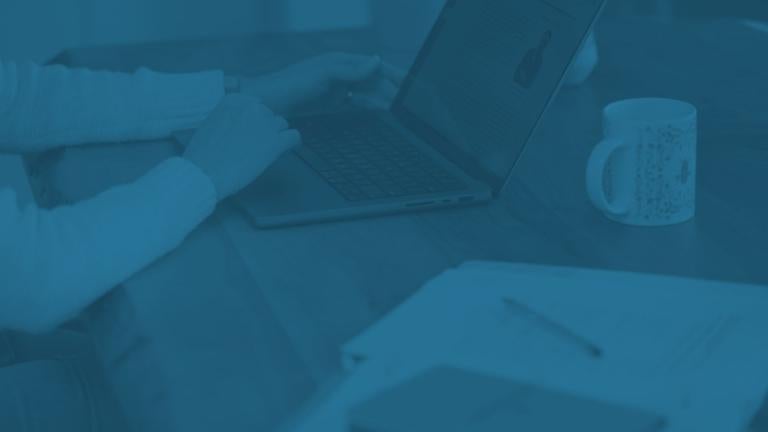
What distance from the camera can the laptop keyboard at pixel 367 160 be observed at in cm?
97

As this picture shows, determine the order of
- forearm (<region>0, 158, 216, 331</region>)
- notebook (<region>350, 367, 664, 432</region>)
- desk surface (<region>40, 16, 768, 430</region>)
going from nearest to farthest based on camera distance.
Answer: notebook (<region>350, 367, 664, 432</region>), desk surface (<region>40, 16, 768, 430</region>), forearm (<region>0, 158, 216, 331</region>)

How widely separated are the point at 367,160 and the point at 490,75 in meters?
0.15

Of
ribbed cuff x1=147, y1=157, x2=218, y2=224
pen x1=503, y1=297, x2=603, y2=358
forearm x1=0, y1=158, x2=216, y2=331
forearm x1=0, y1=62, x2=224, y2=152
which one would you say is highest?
pen x1=503, y1=297, x2=603, y2=358

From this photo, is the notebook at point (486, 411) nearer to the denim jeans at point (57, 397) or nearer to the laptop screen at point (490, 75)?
the laptop screen at point (490, 75)

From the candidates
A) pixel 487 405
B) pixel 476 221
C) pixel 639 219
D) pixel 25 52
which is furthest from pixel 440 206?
pixel 25 52

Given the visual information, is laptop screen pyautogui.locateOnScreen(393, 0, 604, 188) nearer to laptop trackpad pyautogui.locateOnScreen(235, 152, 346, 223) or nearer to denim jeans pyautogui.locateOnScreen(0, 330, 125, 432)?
laptop trackpad pyautogui.locateOnScreen(235, 152, 346, 223)

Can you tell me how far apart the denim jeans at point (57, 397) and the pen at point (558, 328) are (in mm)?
481

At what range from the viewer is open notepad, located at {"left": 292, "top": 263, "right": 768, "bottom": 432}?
0.56m

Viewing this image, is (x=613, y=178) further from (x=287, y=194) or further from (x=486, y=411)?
(x=486, y=411)

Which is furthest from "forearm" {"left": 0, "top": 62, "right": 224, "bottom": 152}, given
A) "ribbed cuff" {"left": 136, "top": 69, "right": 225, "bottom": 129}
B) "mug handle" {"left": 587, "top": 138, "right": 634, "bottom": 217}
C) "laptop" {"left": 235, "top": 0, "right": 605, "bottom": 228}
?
"mug handle" {"left": 587, "top": 138, "right": 634, "bottom": 217}

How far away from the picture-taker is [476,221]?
0.91m

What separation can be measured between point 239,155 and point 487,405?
492 millimetres

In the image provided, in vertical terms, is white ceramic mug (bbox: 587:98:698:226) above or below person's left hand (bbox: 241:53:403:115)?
above

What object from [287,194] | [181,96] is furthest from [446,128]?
[181,96]
